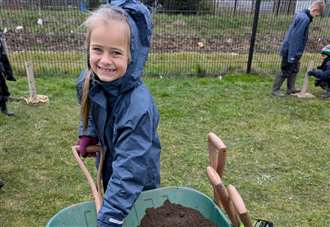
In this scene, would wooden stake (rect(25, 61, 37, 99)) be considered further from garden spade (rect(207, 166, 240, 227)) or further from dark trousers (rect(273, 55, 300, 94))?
garden spade (rect(207, 166, 240, 227))

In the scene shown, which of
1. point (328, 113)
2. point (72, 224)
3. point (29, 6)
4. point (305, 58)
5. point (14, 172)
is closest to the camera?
point (72, 224)

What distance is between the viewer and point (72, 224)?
73.5 inches

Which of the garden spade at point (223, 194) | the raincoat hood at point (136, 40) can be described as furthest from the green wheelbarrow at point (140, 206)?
the raincoat hood at point (136, 40)

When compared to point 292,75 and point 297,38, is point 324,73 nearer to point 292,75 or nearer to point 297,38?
point 292,75

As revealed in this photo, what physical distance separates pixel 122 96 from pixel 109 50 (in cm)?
21

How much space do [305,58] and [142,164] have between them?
21.5 ft

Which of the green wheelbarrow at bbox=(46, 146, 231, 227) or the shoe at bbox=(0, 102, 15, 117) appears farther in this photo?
the shoe at bbox=(0, 102, 15, 117)

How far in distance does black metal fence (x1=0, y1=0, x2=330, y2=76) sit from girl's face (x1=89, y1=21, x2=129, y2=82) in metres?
4.83

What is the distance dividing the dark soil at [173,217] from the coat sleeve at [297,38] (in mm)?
4117

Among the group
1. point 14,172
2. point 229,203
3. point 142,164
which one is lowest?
point 14,172

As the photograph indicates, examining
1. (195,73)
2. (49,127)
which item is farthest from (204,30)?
(49,127)

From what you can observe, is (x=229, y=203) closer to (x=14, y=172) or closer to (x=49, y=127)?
(x=14, y=172)

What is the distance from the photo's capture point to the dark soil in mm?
1862

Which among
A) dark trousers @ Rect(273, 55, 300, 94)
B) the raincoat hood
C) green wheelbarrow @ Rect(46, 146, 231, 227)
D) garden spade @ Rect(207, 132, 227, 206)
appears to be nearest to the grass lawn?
dark trousers @ Rect(273, 55, 300, 94)
